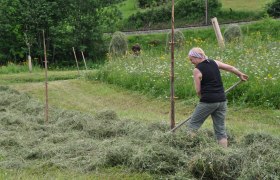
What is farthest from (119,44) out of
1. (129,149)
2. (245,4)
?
(245,4)

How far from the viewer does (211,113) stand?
20.3 ft

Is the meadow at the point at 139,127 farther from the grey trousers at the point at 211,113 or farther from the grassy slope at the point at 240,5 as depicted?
the grassy slope at the point at 240,5

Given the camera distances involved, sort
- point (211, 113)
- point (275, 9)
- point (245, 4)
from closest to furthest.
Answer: point (211, 113), point (275, 9), point (245, 4)

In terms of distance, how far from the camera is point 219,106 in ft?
20.1

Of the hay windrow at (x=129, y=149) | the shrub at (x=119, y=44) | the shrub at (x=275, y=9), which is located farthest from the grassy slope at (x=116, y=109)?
the shrub at (x=275, y=9)

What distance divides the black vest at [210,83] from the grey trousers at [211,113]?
77 mm

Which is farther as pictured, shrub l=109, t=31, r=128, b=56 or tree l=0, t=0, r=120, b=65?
tree l=0, t=0, r=120, b=65

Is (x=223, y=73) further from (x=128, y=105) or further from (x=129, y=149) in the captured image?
(x=129, y=149)

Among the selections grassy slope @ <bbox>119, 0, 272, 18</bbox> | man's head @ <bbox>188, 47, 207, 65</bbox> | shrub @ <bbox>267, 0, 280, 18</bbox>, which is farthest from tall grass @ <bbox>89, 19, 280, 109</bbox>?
grassy slope @ <bbox>119, 0, 272, 18</bbox>

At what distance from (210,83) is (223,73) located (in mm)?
4802

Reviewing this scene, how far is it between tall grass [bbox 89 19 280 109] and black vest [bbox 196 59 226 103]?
3301 mm

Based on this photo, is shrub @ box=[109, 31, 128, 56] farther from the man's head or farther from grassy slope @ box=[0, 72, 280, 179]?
the man's head

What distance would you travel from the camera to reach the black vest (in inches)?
238

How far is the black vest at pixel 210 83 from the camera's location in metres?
6.04
